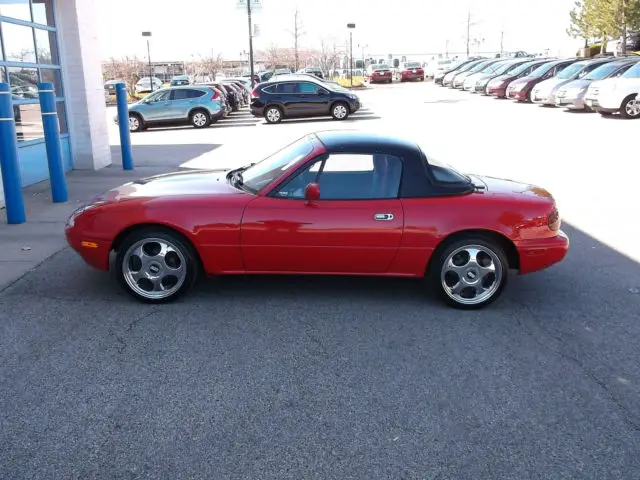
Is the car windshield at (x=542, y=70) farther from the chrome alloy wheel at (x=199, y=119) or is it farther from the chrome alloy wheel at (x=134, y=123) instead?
the chrome alloy wheel at (x=134, y=123)

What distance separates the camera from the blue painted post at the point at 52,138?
861 cm

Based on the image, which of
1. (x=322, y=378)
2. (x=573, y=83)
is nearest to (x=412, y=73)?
(x=573, y=83)

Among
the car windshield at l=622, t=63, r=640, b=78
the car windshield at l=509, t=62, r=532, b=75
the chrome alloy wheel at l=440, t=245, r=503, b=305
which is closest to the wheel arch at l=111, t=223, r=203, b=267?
the chrome alloy wheel at l=440, t=245, r=503, b=305

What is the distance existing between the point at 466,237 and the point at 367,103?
26747 millimetres

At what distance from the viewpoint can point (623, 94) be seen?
1877cm

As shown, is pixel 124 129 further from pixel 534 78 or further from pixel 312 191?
pixel 534 78

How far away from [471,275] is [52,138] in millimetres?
6315

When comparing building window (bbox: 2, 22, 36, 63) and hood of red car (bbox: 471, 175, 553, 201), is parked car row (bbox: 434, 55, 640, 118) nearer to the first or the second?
hood of red car (bbox: 471, 175, 553, 201)

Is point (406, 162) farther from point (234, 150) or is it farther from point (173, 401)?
point (234, 150)

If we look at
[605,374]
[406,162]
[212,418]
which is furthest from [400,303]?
[212,418]

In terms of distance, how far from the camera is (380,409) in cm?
361

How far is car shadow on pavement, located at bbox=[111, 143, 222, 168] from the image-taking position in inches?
533

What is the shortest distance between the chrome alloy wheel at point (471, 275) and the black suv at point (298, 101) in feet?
60.1

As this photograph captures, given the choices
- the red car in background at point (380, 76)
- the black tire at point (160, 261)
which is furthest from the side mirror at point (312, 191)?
the red car in background at point (380, 76)
